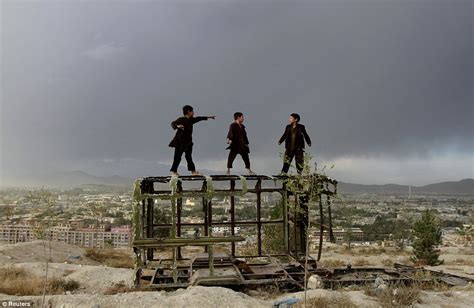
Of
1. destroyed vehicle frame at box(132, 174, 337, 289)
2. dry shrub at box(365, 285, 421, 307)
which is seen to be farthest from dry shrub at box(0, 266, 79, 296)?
dry shrub at box(365, 285, 421, 307)

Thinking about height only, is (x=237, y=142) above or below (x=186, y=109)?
below

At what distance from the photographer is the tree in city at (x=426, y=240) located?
23.2 m

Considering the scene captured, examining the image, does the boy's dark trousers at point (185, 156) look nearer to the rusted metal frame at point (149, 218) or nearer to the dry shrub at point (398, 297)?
the rusted metal frame at point (149, 218)

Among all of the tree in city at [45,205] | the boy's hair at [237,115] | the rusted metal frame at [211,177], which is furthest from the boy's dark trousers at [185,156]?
the tree in city at [45,205]

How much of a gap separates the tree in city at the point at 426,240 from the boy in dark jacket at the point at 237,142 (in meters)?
16.8

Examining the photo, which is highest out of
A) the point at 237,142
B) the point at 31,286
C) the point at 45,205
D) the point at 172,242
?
the point at 237,142

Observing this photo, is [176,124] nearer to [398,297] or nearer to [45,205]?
[45,205]

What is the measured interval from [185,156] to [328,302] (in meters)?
5.85

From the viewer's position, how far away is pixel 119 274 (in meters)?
12.5

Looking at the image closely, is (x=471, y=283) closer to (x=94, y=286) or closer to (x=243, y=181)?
(x=243, y=181)

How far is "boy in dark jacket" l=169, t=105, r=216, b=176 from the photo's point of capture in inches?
429

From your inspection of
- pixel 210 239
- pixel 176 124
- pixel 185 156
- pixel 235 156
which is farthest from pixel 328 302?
pixel 176 124

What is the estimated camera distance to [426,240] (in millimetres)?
23984

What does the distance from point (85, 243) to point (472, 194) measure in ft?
681
